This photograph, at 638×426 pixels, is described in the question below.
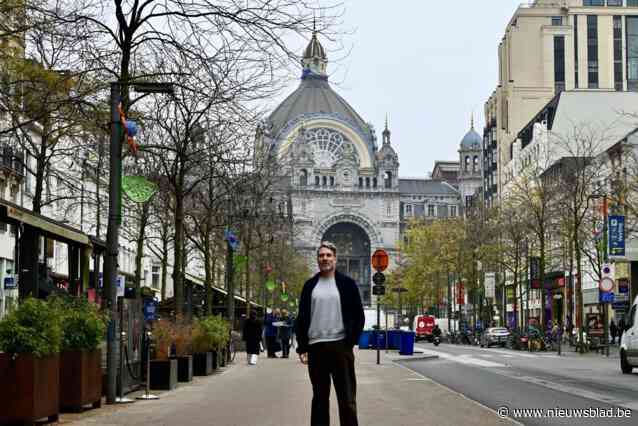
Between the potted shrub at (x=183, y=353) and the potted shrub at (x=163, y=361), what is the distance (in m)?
0.25

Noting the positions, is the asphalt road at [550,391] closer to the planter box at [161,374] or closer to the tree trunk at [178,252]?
the planter box at [161,374]

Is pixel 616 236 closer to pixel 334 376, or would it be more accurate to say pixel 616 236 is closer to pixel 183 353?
pixel 183 353

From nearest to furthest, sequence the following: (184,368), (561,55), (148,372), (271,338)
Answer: (148,372) < (184,368) < (271,338) < (561,55)

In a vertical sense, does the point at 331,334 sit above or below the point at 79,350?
above

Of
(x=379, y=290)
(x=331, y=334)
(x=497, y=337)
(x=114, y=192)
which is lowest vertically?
(x=497, y=337)

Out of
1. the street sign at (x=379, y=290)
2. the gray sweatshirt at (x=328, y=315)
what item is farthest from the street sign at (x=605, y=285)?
the gray sweatshirt at (x=328, y=315)

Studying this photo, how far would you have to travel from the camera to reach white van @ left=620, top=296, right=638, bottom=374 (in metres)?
29.5

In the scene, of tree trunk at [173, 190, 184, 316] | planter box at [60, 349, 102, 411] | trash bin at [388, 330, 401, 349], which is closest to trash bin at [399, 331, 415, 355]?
trash bin at [388, 330, 401, 349]

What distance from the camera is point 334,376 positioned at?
11.3 metres

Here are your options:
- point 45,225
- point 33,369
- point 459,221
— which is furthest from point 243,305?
point 33,369

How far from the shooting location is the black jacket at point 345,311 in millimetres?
11258

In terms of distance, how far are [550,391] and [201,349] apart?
916 cm

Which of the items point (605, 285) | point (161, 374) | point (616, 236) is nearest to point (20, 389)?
point (161, 374)

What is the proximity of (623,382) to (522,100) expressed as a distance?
312 feet
